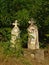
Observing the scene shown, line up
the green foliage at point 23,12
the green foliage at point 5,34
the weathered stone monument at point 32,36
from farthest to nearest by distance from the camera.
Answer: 1. the green foliage at point 23,12
2. the green foliage at point 5,34
3. the weathered stone monument at point 32,36

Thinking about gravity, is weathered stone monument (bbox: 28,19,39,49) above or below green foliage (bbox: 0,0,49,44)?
below

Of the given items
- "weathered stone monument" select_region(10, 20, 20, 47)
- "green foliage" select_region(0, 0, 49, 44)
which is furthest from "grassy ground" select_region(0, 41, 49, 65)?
"green foliage" select_region(0, 0, 49, 44)

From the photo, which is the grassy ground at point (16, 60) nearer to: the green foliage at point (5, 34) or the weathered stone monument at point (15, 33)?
the weathered stone monument at point (15, 33)

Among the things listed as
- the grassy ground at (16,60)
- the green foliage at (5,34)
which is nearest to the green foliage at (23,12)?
the green foliage at (5,34)

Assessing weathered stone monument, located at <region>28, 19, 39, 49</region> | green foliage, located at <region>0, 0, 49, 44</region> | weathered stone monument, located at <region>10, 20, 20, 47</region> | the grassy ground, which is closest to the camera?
the grassy ground

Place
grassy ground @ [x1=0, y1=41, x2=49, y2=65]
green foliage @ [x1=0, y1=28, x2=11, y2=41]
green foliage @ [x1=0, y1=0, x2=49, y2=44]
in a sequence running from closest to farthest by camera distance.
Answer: grassy ground @ [x1=0, y1=41, x2=49, y2=65] → green foliage @ [x1=0, y1=28, x2=11, y2=41] → green foliage @ [x1=0, y1=0, x2=49, y2=44]

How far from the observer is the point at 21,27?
44.5 ft

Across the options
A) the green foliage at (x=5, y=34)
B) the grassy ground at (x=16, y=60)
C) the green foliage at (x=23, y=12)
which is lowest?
the grassy ground at (x=16, y=60)

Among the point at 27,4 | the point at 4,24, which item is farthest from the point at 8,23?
the point at 27,4

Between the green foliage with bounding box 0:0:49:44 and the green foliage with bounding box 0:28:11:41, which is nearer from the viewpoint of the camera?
the green foliage with bounding box 0:28:11:41

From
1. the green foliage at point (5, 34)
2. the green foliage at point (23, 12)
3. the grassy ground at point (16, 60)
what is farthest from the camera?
the green foliage at point (23, 12)

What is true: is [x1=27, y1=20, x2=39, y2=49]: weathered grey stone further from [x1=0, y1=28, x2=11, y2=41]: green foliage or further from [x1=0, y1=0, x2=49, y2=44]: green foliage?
[x1=0, y1=28, x2=11, y2=41]: green foliage

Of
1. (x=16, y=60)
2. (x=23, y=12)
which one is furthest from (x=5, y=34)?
(x=16, y=60)

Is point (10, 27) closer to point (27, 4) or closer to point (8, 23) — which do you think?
point (8, 23)
